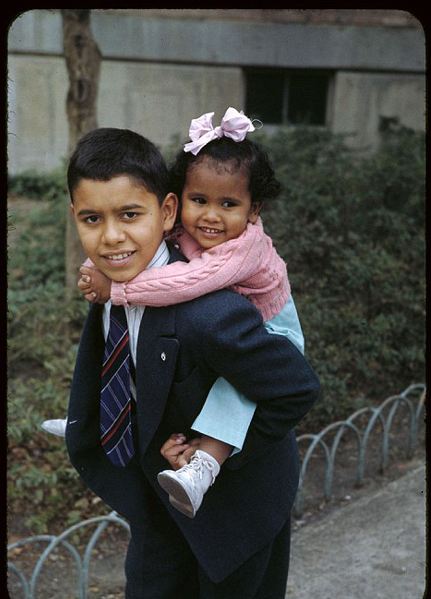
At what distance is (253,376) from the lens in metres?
1.91

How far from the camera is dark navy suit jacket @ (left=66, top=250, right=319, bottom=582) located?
6.24 ft

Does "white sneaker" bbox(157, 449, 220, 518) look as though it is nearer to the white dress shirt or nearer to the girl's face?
the white dress shirt

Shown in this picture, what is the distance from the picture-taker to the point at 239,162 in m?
1.97

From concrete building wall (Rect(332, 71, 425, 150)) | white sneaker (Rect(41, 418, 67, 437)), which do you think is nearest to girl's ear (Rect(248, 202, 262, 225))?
white sneaker (Rect(41, 418, 67, 437))

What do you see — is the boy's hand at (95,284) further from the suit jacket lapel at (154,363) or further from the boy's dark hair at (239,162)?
the boy's dark hair at (239,162)

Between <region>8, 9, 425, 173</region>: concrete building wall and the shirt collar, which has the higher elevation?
<region>8, 9, 425, 173</region>: concrete building wall

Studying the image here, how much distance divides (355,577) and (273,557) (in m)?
1.10

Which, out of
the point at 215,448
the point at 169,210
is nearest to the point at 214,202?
the point at 169,210

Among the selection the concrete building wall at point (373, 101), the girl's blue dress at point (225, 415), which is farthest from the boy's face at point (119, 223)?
the concrete building wall at point (373, 101)

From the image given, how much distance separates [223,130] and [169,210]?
10.4 inches

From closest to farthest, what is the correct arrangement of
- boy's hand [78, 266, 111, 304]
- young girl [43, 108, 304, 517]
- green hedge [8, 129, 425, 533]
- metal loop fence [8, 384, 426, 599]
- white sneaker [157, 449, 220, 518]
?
white sneaker [157, 449, 220, 518] → young girl [43, 108, 304, 517] → boy's hand [78, 266, 111, 304] → metal loop fence [8, 384, 426, 599] → green hedge [8, 129, 425, 533]

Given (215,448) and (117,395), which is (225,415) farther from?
(117,395)

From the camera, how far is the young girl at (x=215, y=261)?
6.22ft
